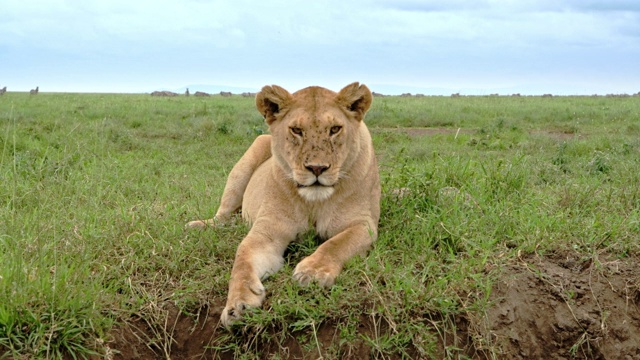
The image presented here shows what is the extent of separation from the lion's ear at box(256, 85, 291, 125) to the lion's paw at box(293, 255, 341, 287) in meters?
0.85

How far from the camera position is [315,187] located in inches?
135

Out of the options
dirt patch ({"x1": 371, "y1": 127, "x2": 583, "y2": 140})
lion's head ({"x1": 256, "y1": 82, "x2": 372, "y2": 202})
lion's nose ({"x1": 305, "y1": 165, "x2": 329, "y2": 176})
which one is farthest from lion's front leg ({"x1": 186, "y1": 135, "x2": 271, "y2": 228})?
dirt patch ({"x1": 371, "y1": 127, "x2": 583, "y2": 140})

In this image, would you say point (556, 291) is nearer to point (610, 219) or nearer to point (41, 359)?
point (610, 219)

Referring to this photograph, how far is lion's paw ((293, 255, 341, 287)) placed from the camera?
3.16 metres

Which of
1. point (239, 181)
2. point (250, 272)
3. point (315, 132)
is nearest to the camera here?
point (250, 272)

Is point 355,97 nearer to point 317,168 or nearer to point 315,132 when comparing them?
point 315,132

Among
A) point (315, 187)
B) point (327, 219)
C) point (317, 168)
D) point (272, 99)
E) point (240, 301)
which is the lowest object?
point (240, 301)

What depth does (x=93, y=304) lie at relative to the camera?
118 inches

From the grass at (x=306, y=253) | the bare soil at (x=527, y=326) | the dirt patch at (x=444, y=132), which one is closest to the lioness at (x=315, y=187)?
the grass at (x=306, y=253)

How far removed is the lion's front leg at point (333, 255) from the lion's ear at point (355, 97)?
619 millimetres

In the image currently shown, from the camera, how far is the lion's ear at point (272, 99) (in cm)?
352

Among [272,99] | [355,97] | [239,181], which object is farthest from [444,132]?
[272,99]

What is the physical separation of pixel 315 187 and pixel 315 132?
289 mm

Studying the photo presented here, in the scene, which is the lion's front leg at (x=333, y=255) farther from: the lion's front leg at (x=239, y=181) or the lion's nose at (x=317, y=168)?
the lion's front leg at (x=239, y=181)
